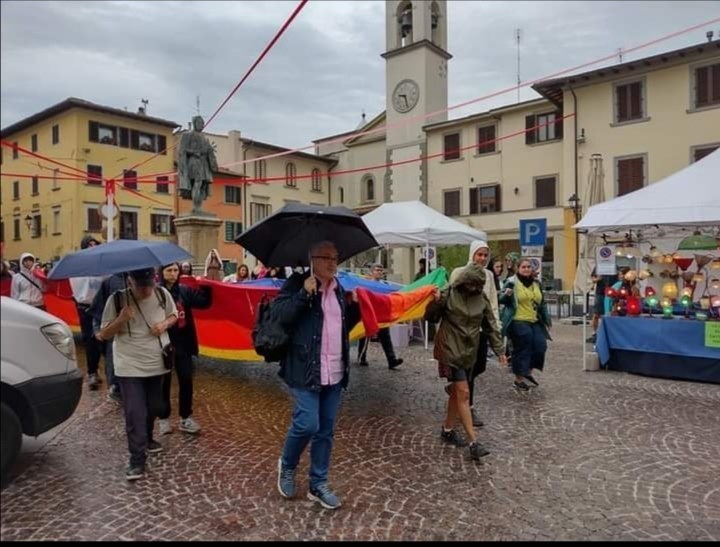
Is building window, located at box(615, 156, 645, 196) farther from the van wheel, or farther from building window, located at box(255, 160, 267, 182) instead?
the van wheel

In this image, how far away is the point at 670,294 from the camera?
827 centimetres

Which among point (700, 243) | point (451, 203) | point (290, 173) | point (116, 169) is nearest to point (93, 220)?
point (116, 169)

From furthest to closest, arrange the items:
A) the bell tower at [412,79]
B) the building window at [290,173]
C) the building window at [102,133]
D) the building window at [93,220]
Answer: the building window at [290,173] → the bell tower at [412,79] → the building window at [93,220] → the building window at [102,133]

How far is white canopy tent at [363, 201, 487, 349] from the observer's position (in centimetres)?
1132

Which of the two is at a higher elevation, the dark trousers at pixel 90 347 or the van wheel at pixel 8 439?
the van wheel at pixel 8 439

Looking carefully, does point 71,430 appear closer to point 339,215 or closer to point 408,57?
point 339,215

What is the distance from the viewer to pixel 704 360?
24.2 feet

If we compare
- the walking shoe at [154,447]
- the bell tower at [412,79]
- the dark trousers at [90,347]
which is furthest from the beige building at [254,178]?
the walking shoe at [154,447]

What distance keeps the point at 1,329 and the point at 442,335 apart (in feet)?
12.0

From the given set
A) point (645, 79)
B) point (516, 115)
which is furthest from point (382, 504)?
point (516, 115)

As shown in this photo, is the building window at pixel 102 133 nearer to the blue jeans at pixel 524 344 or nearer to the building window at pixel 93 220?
the building window at pixel 93 220

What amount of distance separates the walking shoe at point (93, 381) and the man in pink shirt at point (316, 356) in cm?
429

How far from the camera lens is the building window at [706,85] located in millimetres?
20766

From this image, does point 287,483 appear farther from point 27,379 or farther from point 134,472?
point 27,379
